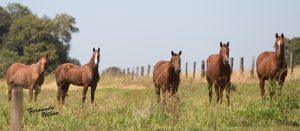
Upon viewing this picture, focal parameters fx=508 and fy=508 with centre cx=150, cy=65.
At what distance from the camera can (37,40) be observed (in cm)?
6456

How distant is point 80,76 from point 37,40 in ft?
152

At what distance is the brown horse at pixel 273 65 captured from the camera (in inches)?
651

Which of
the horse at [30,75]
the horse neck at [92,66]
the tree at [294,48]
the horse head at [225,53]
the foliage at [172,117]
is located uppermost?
the tree at [294,48]

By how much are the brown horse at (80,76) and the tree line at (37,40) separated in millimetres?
40212

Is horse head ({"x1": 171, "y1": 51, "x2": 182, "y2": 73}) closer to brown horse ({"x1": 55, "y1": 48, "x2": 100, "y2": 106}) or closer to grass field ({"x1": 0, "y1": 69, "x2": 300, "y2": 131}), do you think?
grass field ({"x1": 0, "y1": 69, "x2": 300, "y2": 131})

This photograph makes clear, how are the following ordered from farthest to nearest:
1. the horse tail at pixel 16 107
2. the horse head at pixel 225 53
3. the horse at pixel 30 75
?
the horse at pixel 30 75 → the horse head at pixel 225 53 → the horse tail at pixel 16 107

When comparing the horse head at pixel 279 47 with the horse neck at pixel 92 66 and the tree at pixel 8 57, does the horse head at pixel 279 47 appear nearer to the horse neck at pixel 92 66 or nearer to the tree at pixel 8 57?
the horse neck at pixel 92 66

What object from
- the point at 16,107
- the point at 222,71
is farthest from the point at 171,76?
the point at 16,107

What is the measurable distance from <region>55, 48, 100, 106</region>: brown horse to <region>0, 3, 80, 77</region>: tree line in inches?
1583

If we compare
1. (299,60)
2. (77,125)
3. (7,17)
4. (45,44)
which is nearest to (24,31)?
(45,44)

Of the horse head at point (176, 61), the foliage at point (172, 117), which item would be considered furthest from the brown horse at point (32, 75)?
the foliage at point (172, 117)

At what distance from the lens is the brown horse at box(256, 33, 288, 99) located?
54.3ft

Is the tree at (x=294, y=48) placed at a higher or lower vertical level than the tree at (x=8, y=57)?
higher

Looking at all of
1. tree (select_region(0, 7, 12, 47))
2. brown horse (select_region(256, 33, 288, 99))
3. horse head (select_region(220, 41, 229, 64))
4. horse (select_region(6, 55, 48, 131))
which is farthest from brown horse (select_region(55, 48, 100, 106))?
tree (select_region(0, 7, 12, 47))
